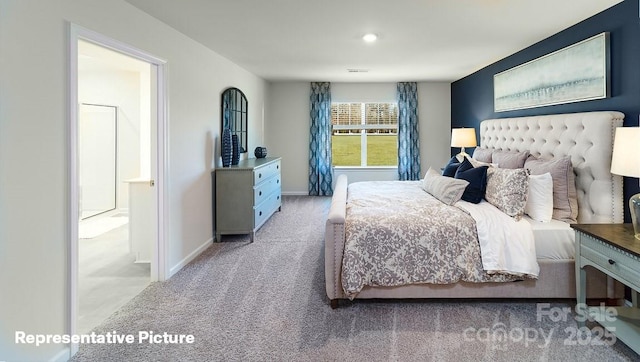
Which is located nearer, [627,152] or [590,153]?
[627,152]

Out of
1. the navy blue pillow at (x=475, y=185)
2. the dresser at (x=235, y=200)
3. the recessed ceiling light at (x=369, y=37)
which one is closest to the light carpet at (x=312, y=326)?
the navy blue pillow at (x=475, y=185)

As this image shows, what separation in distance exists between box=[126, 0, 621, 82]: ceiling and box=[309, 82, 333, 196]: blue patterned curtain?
86.4 inches

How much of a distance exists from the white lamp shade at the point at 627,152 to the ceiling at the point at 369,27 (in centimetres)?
121

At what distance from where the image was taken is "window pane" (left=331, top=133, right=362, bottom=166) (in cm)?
768

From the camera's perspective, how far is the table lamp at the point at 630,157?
210 centimetres

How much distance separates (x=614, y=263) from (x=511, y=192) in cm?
88

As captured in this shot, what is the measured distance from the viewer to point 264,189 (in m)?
4.92

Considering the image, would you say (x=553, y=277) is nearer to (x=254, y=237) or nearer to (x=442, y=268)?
(x=442, y=268)

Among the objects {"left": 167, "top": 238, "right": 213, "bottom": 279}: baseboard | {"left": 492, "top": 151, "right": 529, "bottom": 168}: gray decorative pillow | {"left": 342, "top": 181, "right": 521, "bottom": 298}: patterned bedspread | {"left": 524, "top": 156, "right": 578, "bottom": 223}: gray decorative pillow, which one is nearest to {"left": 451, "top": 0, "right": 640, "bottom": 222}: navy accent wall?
{"left": 524, "top": 156, "right": 578, "bottom": 223}: gray decorative pillow

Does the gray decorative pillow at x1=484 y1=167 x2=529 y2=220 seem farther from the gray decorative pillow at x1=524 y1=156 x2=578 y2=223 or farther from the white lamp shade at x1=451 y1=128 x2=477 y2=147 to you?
the white lamp shade at x1=451 y1=128 x2=477 y2=147

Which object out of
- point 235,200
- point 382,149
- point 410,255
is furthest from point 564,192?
point 382,149

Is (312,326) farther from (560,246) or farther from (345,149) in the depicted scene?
(345,149)

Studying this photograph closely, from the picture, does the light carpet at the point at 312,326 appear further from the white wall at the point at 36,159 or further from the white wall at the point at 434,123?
the white wall at the point at 434,123

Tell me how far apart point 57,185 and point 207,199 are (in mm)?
2193
